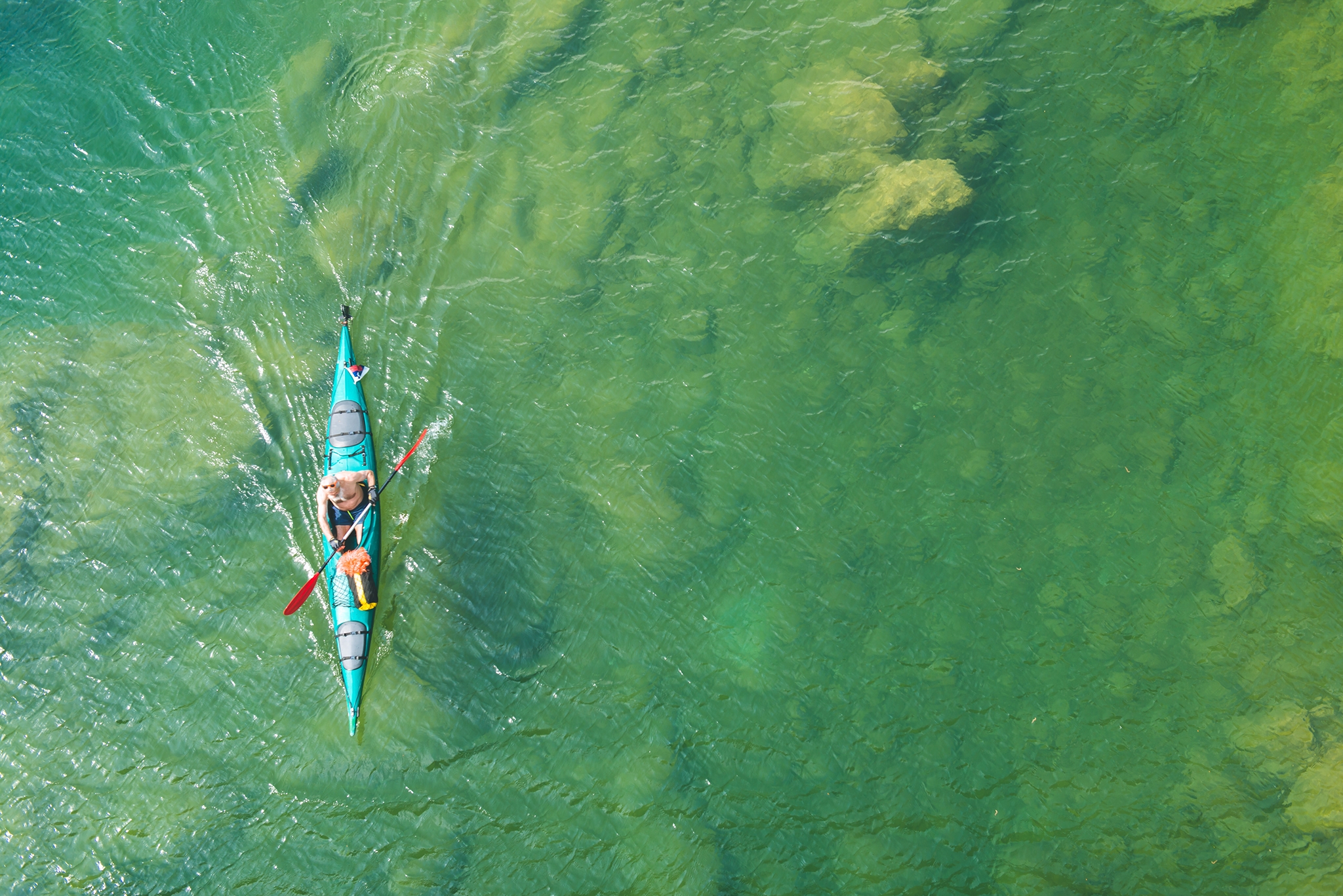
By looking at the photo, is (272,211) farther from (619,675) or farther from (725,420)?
(619,675)

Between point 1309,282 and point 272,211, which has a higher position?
point 272,211

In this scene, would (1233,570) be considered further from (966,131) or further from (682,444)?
(682,444)

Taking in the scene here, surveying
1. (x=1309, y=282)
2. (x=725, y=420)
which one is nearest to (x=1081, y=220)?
(x=1309, y=282)

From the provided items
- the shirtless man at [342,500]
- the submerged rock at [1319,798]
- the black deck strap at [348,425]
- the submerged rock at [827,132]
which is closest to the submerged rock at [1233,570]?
the submerged rock at [1319,798]

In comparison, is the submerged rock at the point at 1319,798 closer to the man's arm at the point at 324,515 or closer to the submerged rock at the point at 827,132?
the submerged rock at the point at 827,132

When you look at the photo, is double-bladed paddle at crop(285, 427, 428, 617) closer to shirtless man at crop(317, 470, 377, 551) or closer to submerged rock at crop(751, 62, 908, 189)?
shirtless man at crop(317, 470, 377, 551)

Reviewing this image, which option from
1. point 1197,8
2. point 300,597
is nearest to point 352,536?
point 300,597
